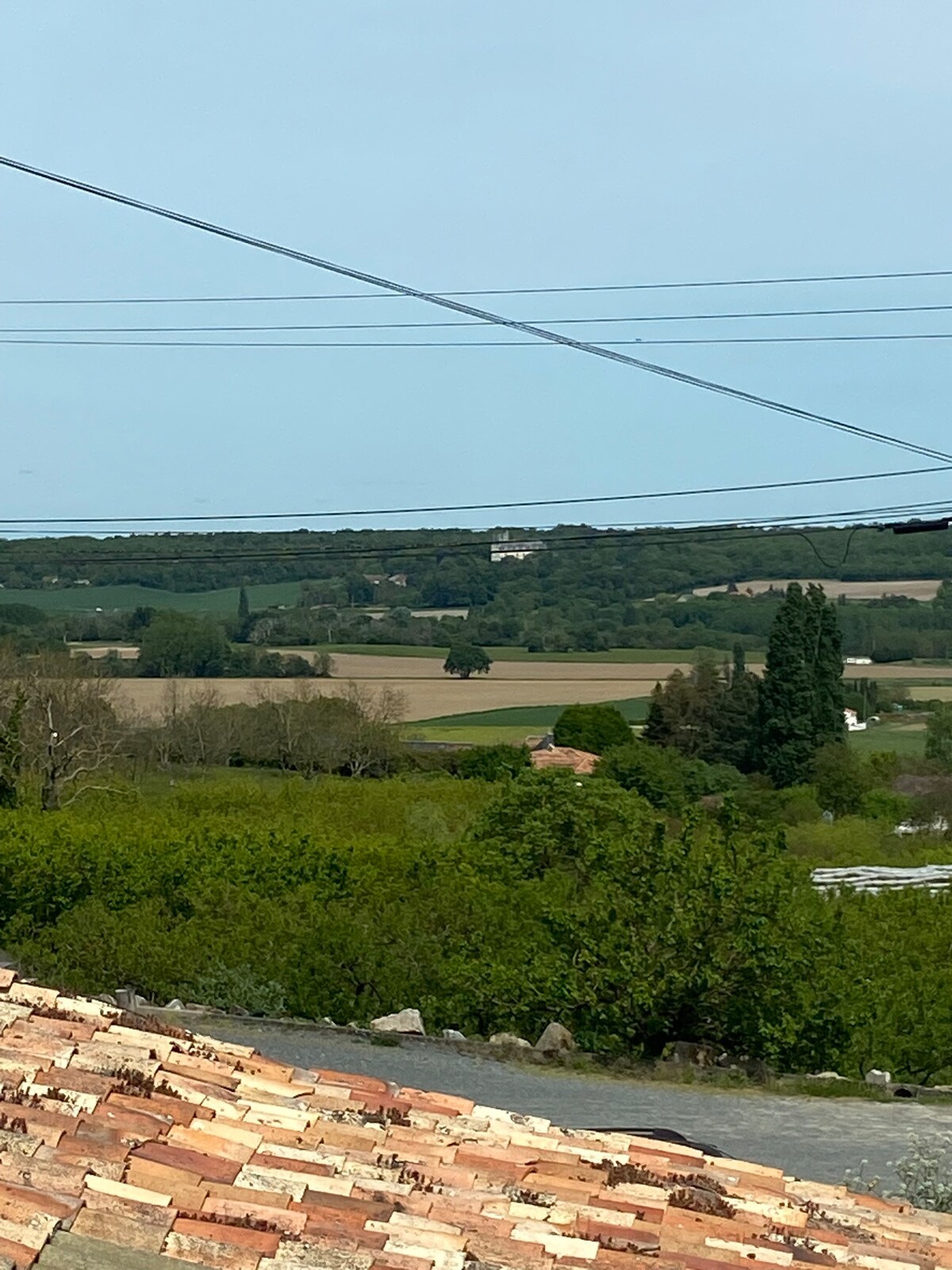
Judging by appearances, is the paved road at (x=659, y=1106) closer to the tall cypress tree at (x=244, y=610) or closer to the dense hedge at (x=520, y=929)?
the dense hedge at (x=520, y=929)

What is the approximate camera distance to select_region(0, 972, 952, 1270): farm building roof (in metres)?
5.37

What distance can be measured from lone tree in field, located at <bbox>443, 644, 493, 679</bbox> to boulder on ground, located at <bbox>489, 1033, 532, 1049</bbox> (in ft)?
280

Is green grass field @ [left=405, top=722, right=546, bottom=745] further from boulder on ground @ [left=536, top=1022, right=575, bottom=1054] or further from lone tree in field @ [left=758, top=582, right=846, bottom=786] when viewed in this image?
boulder on ground @ [left=536, top=1022, right=575, bottom=1054]

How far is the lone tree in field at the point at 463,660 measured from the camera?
356 feet

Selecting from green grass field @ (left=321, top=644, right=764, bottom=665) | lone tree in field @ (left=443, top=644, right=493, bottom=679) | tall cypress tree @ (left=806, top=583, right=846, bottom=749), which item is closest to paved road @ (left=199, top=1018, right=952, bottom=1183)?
tall cypress tree @ (left=806, top=583, right=846, bottom=749)

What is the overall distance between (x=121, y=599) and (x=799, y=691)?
39.2m

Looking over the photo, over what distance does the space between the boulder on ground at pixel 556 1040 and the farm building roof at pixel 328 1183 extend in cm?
1305

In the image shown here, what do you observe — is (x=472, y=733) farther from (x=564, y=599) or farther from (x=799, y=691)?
(x=564, y=599)

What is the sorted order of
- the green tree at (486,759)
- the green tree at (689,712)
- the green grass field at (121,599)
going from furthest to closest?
1. the green grass field at (121,599)
2. the green tree at (689,712)
3. the green tree at (486,759)

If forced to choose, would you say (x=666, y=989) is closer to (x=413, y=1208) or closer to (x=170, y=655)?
(x=413, y=1208)

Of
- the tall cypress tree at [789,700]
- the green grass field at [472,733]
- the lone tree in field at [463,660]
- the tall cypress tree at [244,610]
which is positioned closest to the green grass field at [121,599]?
the tall cypress tree at [244,610]

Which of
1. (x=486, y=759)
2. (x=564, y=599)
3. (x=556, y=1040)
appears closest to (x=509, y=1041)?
(x=556, y=1040)

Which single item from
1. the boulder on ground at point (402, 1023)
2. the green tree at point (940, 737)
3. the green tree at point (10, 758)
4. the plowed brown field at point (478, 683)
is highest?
the boulder on ground at point (402, 1023)

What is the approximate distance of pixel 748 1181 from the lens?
7668 mm
